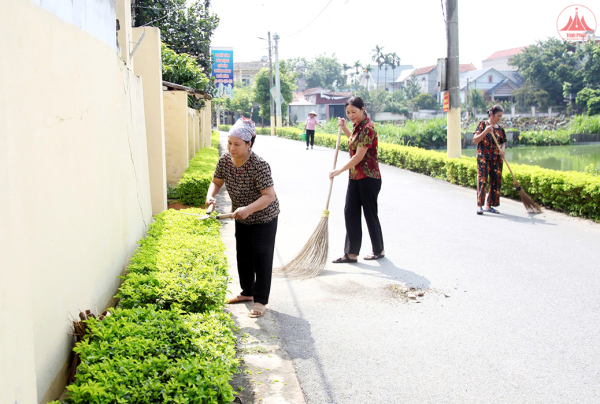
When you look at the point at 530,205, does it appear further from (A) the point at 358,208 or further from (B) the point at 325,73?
(B) the point at 325,73

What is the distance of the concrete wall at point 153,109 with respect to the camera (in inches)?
324

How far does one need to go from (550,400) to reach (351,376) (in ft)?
3.98

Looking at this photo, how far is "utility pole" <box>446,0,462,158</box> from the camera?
13.5 m

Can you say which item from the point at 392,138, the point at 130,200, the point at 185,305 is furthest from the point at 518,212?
the point at 392,138

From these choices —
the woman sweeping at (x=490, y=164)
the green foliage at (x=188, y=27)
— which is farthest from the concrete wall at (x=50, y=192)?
the green foliage at (x=188, y=27)

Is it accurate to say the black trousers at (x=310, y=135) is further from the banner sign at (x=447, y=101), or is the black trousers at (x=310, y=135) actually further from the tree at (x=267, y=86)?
the tree at (x=267, y=86)

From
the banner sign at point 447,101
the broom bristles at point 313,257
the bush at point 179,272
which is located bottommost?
the broom bristles at point 313,257

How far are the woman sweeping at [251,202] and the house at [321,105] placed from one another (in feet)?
206

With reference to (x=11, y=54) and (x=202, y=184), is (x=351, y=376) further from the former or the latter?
(x=202, y=184)

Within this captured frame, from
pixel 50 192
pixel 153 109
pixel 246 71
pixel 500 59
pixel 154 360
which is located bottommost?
pixel 154 360

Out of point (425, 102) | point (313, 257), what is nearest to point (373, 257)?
point (313, 257)

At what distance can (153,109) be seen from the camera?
27.0ft

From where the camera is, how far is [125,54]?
6.43 metres

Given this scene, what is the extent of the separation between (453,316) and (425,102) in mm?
70041
